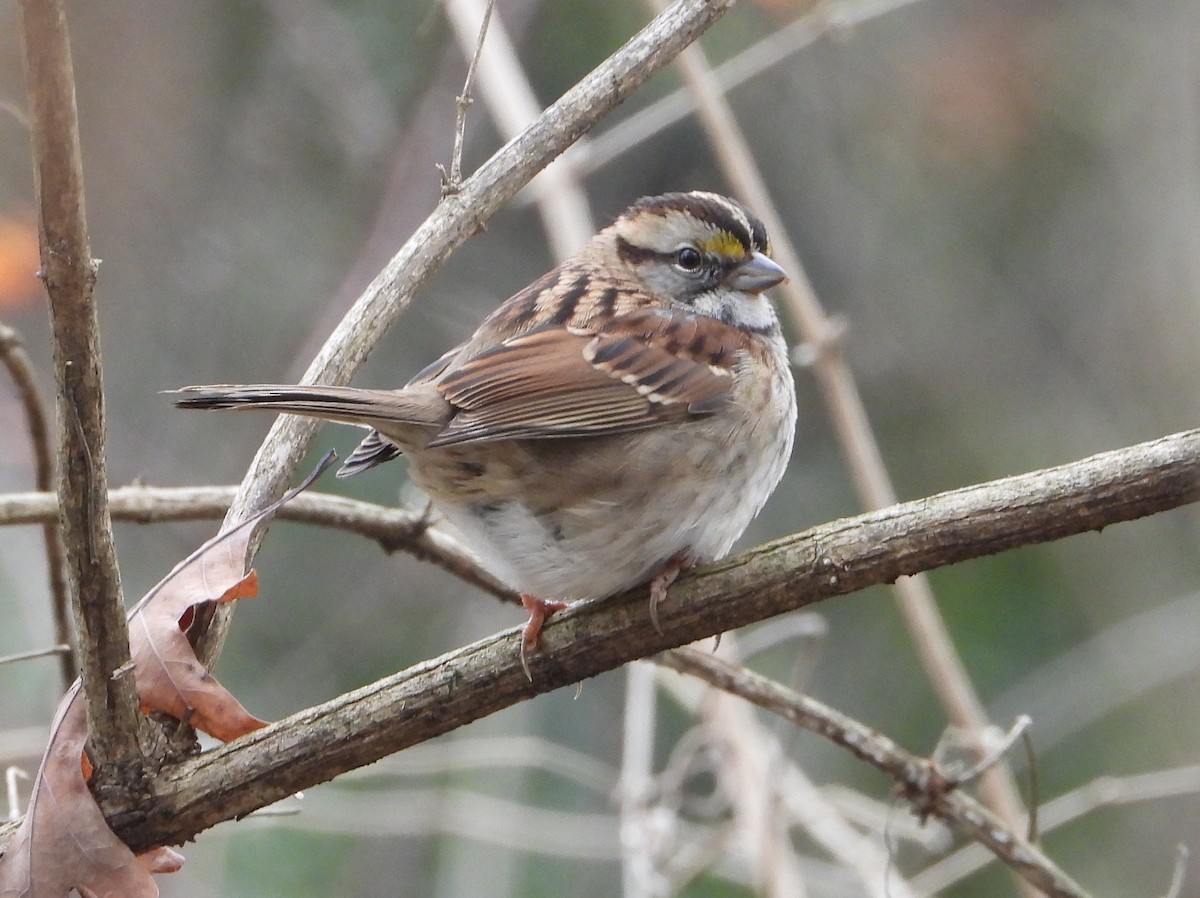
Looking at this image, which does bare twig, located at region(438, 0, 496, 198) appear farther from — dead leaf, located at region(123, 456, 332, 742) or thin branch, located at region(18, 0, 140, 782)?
thin branch, located at region(18, 0, 140, 782)

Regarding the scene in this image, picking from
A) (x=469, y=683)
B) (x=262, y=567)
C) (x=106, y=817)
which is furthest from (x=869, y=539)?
(x=262, y=567)

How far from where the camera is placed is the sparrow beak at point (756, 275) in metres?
2.99

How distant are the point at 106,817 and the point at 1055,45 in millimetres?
5265

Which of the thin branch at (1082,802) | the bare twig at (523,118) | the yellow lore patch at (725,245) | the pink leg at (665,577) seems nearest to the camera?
the pink leg at (665,577)

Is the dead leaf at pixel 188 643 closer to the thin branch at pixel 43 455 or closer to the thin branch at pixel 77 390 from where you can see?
the thin branch at pixel 77 390

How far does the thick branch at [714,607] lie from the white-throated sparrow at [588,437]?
0.46 feet

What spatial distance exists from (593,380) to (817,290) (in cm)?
320

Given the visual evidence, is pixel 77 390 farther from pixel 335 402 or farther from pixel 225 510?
pixel 225 510

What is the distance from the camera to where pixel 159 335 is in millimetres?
5383

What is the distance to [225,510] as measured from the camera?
252cm

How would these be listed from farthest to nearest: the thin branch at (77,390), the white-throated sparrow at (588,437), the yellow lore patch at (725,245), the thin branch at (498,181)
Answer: the yellow lore patch at (725,245) < the white-throated sparrow at (588,437) < the thin branch at (498,181) < the thin branch at (77,390)

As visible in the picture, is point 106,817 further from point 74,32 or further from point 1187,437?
point 74,32

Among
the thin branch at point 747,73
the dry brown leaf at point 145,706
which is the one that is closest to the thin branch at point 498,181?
the dry brown leaf at point 145,706

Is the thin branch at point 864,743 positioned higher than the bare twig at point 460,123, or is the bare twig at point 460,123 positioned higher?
the bare twig at point 460,123
